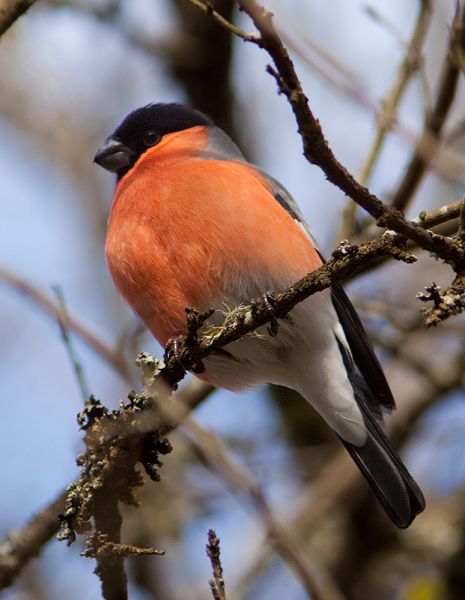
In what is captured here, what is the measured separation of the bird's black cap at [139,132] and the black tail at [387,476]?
1716 mm

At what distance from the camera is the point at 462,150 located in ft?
21.4

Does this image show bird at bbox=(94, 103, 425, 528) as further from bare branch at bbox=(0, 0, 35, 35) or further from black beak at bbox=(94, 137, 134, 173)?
bare branch at bbox=(0, 0, 35, 35)

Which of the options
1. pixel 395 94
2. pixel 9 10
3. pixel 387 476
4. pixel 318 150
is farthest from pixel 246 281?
pixel 395 94

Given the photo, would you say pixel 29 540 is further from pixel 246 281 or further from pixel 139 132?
pixel 139 132

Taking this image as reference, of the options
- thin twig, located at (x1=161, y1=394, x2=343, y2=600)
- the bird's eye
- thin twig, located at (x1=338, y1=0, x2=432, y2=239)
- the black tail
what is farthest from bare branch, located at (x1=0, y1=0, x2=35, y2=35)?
the black tail

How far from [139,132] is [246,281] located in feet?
4.74

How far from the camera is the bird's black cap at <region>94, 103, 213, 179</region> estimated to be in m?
4.53

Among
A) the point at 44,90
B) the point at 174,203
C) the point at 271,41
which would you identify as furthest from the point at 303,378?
the point at 44,90

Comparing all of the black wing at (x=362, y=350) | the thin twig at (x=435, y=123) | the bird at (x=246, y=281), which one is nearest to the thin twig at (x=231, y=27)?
the bird at (x=246, y=281)

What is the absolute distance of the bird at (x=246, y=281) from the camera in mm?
3537

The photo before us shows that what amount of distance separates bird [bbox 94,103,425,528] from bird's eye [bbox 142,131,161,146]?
32cm

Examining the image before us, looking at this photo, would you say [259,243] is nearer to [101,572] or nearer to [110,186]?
[101,572]

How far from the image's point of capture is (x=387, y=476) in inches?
153

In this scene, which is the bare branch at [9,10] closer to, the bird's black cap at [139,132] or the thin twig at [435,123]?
the bird's black cap at [139,132]
